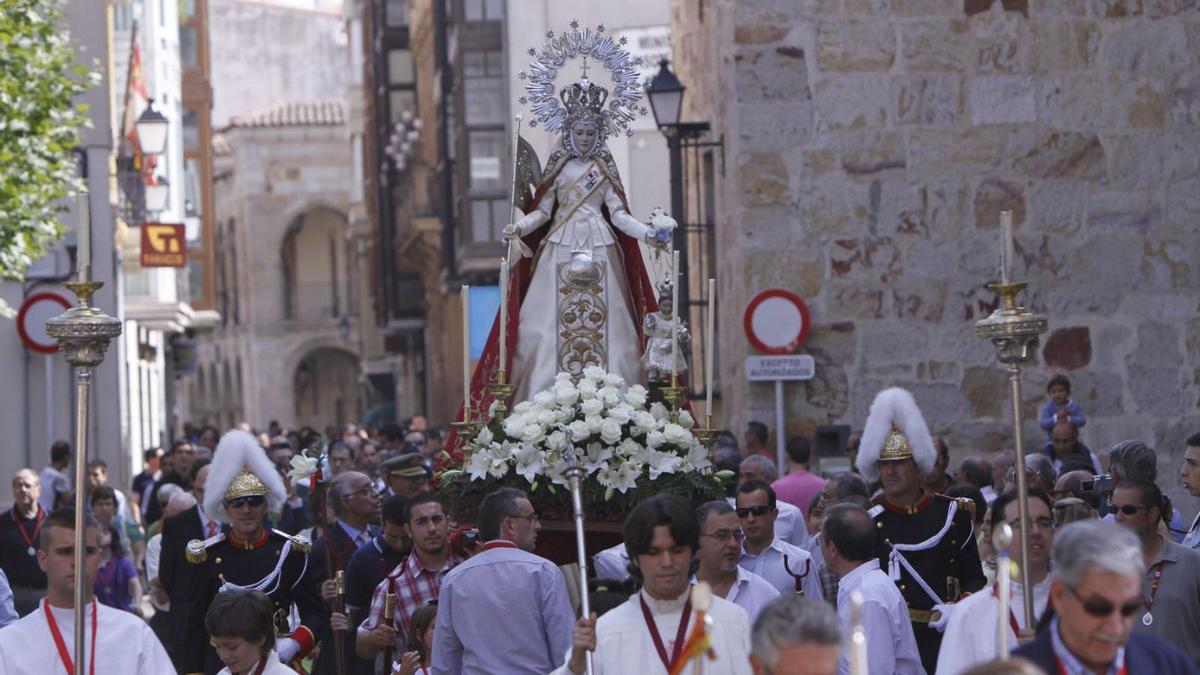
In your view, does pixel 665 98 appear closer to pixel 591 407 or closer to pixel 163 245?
pixel 591 407

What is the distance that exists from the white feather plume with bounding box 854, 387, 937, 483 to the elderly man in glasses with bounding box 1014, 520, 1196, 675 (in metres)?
4.38

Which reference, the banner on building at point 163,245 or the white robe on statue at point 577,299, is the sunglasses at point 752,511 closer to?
the white robe on statue at point 577,299

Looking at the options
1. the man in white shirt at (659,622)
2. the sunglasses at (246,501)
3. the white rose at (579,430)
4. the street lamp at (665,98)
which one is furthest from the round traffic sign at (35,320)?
the man in white shirt at (659,622)

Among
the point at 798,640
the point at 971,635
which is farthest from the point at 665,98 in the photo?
the point at 798,640

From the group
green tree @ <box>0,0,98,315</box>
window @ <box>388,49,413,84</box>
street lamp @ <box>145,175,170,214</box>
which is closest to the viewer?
green tree @ <box>0,0,98,315</box>

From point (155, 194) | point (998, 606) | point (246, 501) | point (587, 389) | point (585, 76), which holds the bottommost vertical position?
point (998, 606)

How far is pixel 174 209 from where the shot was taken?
39969 millimetres

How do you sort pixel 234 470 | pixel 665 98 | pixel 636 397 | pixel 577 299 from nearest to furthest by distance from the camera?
1. pixel 234 470
2. pixel 636 397
3. pixel 577 299
4. pixel 665 98

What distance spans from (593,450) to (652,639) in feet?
10.3

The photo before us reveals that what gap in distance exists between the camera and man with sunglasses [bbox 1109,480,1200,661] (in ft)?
27.0

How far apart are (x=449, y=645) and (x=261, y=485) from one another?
194 cm

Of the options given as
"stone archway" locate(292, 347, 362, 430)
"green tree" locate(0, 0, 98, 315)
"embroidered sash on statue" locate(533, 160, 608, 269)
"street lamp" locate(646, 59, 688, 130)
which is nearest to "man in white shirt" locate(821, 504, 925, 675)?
"embroidered sash on statue" locate(533, 160, 608, 269)

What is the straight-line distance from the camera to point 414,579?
30.5 feet

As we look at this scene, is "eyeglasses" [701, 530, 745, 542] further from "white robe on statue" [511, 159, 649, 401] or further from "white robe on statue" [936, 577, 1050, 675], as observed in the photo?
"white robe on statue" [511, 159, 649, 401]
